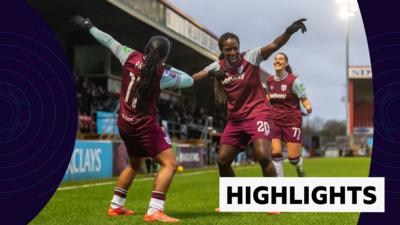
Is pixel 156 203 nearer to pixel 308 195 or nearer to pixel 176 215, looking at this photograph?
pixel 176 215

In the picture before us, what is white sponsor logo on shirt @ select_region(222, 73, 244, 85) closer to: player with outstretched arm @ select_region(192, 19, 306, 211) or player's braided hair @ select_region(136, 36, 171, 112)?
player with outstretched arm @ select_region(192, 19, 306, 211)

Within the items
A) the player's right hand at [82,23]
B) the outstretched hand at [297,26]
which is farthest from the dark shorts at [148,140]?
the outstretched hand at [297,26]

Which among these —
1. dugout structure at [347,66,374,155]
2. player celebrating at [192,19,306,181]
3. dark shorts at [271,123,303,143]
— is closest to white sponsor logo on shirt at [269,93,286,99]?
dark shorts at [271,123,303,143]

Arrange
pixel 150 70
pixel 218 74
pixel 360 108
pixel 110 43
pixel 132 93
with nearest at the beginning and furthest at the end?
pixel 150 70, pixel 132 93, pixel 110 43, pixel 218 74, pixel 360 108

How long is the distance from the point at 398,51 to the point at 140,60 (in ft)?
9.31

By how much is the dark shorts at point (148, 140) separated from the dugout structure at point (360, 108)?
202ft

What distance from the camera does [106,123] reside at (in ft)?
72.0

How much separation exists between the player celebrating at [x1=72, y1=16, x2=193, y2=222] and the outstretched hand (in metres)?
1.27

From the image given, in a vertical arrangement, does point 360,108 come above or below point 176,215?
above

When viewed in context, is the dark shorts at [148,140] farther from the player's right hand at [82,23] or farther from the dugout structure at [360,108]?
the dugout structure at [360,108]

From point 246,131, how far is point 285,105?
298 centimetres

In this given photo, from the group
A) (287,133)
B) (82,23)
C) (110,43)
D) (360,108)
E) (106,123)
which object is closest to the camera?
(110,43)

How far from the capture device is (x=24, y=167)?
294 inches

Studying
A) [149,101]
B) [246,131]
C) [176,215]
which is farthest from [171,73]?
[176,215]
